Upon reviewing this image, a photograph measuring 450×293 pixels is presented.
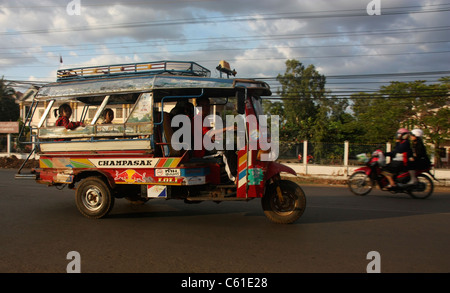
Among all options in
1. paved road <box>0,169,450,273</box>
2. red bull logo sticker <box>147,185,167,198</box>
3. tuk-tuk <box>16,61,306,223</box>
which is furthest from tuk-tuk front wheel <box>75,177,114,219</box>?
red bull logo sticker <box>147,185,167,198</box>

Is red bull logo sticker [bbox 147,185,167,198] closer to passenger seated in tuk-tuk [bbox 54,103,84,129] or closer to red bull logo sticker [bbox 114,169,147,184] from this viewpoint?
red bull logo sticker [bbox 114,169,147,184]

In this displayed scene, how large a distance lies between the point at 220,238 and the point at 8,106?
51.5 metres

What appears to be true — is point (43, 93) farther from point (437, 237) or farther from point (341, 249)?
point (437, 237)

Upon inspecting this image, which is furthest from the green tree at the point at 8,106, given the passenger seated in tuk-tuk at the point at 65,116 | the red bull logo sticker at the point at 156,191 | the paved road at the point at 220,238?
the red bull logo sticker at the point at 156,191

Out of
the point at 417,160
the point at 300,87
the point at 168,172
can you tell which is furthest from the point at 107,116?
the point at 300,87

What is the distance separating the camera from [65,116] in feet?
23.5

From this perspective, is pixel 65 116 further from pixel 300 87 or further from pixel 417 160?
pixel 300 87

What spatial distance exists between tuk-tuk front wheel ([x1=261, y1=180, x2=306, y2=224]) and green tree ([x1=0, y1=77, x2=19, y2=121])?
163 feet

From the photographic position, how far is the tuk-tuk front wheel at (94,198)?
6574mm

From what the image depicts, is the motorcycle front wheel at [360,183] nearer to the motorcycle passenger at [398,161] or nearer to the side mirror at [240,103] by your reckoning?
the motorcycle passenger at [398,161]

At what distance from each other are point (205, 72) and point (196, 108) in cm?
104

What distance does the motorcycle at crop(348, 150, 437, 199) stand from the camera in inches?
384
